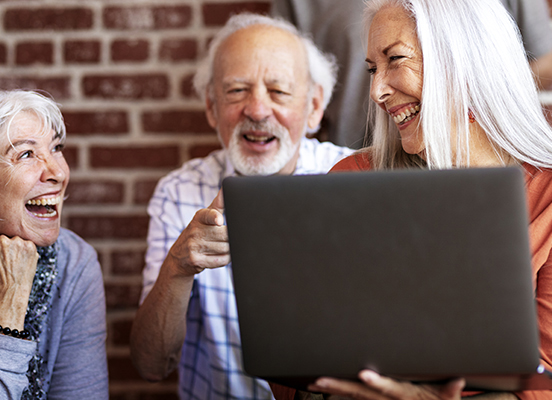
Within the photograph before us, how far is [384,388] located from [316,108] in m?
1.10

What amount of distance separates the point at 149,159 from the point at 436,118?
1027 mm

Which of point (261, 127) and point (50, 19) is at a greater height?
point (50, 19)

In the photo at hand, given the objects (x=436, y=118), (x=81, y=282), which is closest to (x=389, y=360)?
(x=436, y=118)

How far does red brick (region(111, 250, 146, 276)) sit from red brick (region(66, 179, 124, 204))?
181 millimetres

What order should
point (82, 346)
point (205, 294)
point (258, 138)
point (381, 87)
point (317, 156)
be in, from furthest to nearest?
point (317, 156) < point (258, 138) < point (205, 294) < point (82, 346) < point (381, 87)

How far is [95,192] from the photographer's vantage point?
5.62 feet

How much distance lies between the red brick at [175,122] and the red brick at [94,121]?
0.08m

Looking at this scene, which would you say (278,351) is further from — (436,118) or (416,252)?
(436,118)

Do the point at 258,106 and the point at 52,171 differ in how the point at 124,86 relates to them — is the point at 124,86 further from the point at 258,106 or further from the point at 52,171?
the point at 52,171

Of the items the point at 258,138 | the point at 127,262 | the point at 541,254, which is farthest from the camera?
the point at 127,262

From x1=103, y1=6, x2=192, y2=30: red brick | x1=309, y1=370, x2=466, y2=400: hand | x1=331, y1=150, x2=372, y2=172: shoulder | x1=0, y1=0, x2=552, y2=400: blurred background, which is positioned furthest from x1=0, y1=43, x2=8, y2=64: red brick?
x1=309, y1=370, x2=466, y2=400: hand

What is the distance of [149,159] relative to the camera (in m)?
1.72

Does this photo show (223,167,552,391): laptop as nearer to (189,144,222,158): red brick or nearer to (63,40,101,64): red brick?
(189,144,222,158): red brick

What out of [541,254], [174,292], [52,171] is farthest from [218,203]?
[541,254]
